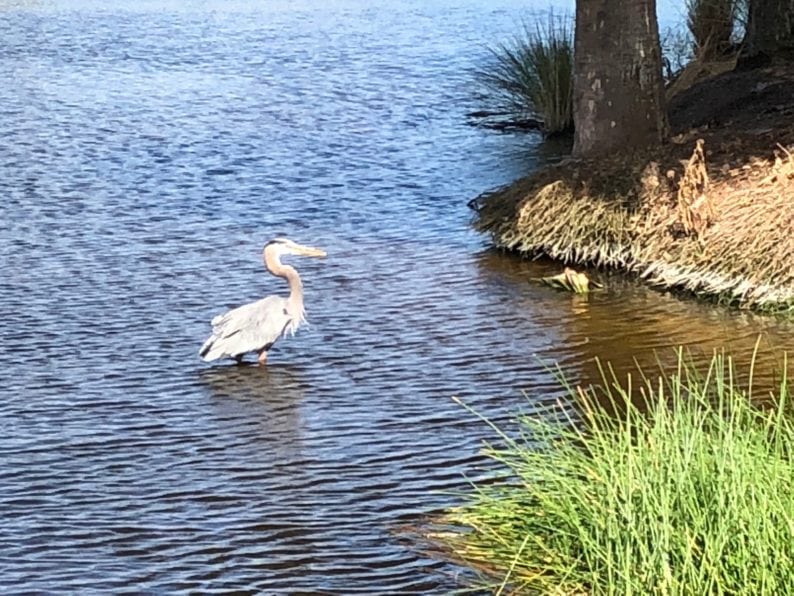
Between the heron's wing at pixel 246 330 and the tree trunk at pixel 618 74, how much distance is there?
3.86 meters

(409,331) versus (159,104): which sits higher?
(159,104)

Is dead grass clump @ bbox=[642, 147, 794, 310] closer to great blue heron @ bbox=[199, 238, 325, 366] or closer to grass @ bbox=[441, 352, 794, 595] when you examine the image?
great blue heron @ bbox=[199, 238, 325, 366]

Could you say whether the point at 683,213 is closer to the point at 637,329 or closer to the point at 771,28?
the point at 637,329

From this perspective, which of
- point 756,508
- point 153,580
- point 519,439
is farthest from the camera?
point 519,439

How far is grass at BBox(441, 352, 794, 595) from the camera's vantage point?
500 cm

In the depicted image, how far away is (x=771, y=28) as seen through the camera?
15.6 m

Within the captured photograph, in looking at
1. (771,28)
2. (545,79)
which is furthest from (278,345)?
(545,79)

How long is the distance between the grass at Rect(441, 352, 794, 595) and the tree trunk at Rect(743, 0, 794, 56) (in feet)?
33.0

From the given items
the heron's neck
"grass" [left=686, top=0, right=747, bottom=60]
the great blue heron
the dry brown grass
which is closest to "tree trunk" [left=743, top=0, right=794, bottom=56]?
"grass" [left=686, top=0, right=747, bottom=60]

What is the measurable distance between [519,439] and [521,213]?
4.57 meters

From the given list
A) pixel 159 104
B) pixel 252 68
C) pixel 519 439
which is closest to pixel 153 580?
pixel 519 439

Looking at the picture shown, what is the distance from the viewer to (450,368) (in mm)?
9398

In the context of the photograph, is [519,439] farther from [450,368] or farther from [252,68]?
[252,68]

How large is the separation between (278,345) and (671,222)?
2859 millimetres
